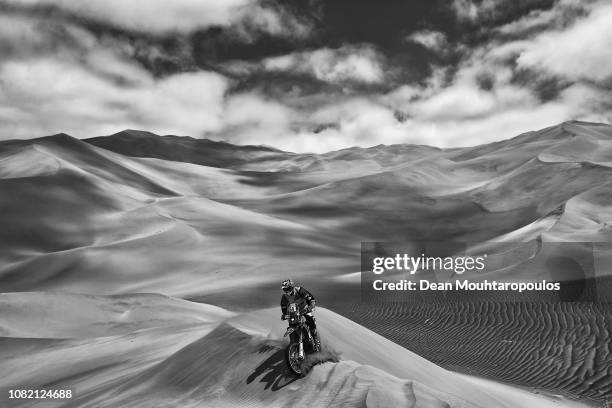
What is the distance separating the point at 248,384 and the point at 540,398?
28.1 feet

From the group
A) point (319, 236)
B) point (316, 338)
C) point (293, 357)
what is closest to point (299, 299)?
point (316, 338)

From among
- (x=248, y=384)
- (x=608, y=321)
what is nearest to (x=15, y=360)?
(x=248, y=384)

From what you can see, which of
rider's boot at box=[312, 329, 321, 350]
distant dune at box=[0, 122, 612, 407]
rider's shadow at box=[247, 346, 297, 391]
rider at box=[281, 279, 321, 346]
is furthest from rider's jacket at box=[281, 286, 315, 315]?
distant dune at box=[0, 122, 612, 407]

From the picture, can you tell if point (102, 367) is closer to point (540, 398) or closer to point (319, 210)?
point (540, 398)

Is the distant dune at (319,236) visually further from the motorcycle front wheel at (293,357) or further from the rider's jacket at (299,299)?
the rider's jacket at (299,299)

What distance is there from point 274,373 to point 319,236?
140ft

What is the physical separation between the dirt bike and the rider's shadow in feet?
0.59

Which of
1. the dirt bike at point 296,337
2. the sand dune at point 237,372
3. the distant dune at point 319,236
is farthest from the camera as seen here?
the distant dune at point 319,236

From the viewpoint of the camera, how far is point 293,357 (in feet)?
25.8

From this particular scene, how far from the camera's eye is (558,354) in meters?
17.7

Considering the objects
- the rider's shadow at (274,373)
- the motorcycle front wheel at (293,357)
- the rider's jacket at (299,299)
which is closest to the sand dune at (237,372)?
the rider's shadow at (274,373)

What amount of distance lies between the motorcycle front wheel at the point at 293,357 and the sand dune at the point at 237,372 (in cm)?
18

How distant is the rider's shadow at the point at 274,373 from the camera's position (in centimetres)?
790

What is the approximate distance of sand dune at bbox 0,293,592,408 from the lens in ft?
Result: 25.1
